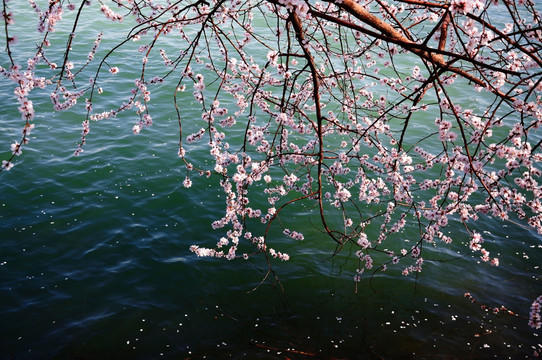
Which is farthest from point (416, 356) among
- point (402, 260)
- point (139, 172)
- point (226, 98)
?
point (226, 98)

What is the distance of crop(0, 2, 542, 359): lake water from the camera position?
5746mm

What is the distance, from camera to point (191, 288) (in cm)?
664

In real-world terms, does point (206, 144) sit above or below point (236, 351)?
above

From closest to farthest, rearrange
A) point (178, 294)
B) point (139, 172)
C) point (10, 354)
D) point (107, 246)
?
point (10, 354) < point (178, 294) < point (107, 246) < point (139, 172)

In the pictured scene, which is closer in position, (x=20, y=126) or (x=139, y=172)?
(x=139, y=172)

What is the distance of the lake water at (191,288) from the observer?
575 cm

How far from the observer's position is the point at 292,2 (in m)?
2.90

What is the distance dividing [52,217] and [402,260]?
7.03 m

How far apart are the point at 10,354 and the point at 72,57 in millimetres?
11274

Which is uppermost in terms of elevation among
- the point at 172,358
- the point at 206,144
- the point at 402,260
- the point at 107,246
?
the point at 206,144

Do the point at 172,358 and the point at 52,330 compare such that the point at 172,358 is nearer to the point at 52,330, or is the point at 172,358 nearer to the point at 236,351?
the point at 236,351

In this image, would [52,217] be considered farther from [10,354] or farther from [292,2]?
[292,2]

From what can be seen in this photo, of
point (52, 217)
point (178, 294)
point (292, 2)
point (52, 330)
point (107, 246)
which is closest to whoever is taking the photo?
point (292, 2)

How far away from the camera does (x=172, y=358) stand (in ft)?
18.0
